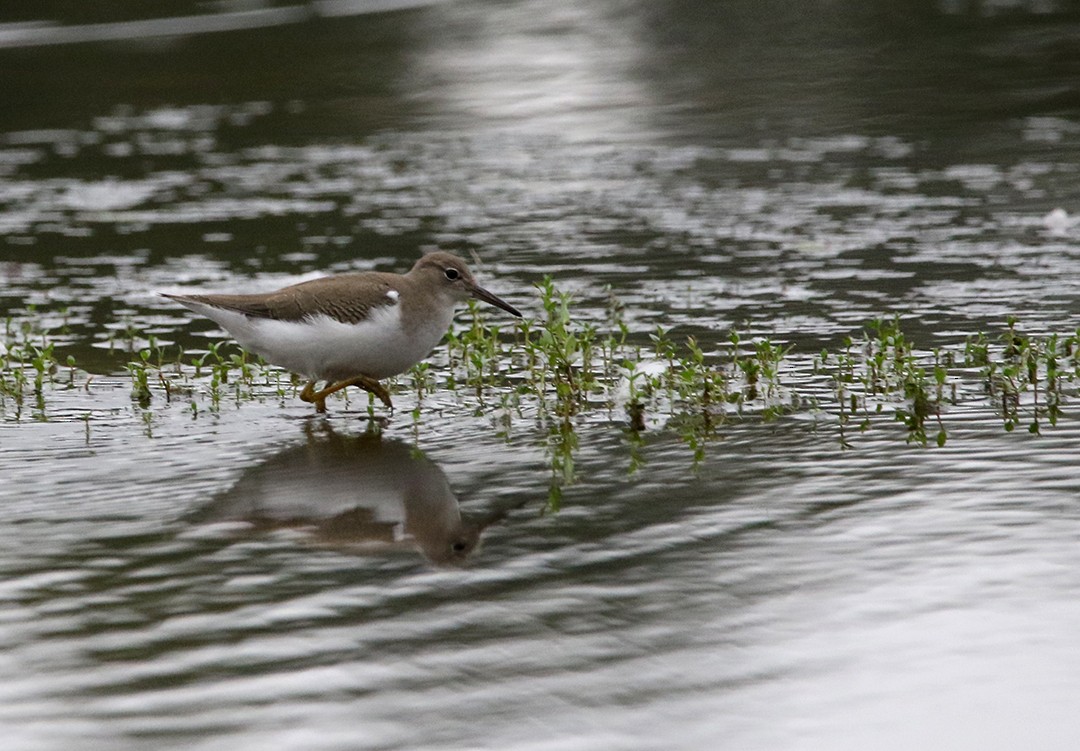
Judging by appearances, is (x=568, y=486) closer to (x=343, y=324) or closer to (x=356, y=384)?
(x=343, y=324)

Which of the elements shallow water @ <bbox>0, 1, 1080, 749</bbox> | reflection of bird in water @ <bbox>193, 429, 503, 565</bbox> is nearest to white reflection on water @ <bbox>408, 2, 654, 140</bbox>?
shallow water @ <bbox>0, 1, 1080, 749</bbox>

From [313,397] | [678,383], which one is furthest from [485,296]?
[678,383]

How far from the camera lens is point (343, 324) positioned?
9.04 metres

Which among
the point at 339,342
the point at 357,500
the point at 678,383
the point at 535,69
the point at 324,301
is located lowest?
the point at 357,500

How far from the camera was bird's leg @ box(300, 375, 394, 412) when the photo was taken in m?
9.23

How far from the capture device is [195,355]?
10930 mm

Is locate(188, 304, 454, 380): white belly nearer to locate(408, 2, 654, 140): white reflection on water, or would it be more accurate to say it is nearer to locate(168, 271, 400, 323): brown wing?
locate(168, 271, 400, 323): brown wing

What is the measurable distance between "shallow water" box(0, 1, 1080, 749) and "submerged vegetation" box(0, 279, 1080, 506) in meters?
0.11

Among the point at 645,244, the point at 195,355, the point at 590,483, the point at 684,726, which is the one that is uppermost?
the point at 645,244

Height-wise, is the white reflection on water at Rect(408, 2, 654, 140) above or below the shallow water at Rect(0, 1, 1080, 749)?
above

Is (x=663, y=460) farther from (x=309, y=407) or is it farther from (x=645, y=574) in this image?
(x=309, y=407)

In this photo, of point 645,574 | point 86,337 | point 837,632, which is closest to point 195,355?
point 86,337

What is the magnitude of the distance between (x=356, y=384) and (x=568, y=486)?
215 cm

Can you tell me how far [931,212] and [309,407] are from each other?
6495 millimetres
